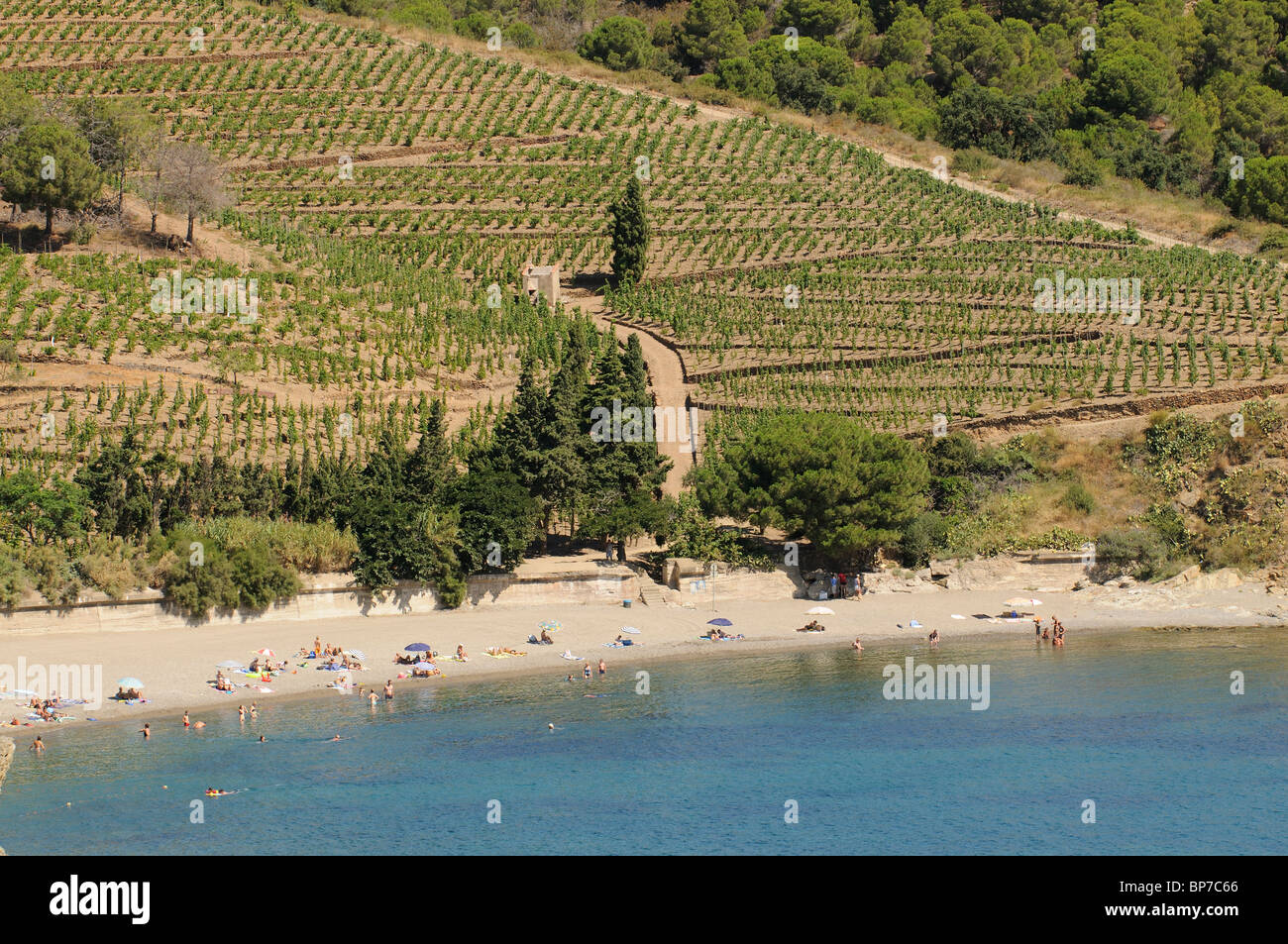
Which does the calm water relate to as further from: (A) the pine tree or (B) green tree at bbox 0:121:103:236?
(B) green tree at bbox 0:121:103:236

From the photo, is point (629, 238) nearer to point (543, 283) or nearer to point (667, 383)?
point (543, 283)

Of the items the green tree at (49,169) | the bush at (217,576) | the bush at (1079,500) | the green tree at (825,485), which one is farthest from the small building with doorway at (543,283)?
the bush at (217,576)

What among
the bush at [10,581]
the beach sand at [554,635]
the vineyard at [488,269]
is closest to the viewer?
the beach sand at [554,635]

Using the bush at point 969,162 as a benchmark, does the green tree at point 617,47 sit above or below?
above

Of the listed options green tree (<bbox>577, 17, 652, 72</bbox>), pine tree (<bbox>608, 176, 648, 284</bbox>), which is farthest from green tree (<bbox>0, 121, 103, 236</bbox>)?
green tree (<bbox>577, 17, 652, 72</bbox>)

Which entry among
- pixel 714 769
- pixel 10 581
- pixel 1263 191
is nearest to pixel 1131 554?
pixel 714 769

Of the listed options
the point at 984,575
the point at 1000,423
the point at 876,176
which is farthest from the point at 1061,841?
the point at 876,176

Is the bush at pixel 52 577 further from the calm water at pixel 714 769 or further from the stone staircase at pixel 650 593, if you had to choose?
the stone staircase at pixel 650 593

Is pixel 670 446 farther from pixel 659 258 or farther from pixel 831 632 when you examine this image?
pixel 659 258
